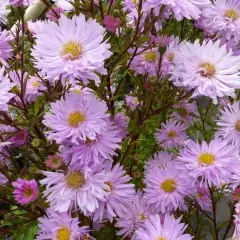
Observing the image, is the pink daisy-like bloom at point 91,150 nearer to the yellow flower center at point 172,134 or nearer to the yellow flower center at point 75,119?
the yellow flower center at point 75,119

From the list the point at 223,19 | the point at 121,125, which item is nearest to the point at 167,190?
the point at 121,125

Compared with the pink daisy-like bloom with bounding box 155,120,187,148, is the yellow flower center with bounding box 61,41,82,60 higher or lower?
lower

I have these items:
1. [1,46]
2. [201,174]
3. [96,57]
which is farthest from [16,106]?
[201,174]

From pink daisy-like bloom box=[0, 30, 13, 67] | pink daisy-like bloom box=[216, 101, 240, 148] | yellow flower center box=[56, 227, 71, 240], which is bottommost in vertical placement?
yellow flower center box=[56, 227, 71, 240]

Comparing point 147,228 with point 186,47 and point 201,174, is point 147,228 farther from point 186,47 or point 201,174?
point 186,47

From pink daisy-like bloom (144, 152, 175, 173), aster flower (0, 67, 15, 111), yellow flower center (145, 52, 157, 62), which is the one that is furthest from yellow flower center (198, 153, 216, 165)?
aster flower (0, 67, 15, 111)

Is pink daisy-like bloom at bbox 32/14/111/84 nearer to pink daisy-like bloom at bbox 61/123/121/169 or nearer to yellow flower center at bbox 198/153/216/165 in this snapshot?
pink daisy-like bloom at bbox 61/123/121/169
